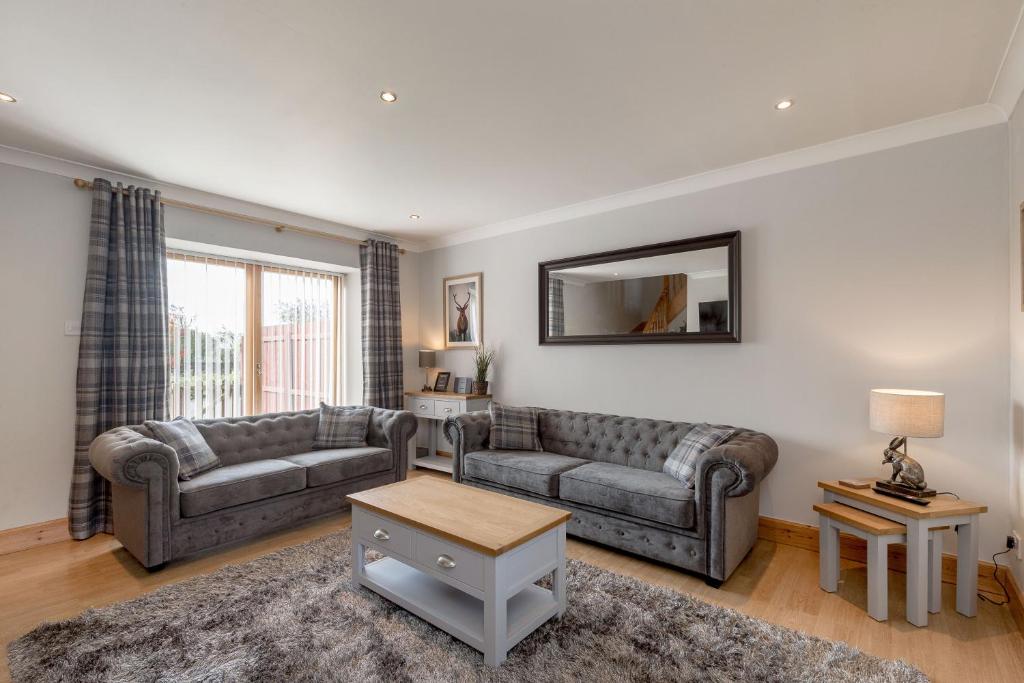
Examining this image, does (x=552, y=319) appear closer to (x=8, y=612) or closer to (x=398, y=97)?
(x=398, y=97)

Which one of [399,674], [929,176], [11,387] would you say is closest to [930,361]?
[929,176]

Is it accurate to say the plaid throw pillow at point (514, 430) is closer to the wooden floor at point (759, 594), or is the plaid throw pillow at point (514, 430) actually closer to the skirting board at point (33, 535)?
the wooden floor at point (759, 594)

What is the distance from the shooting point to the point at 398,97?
2.46 metres

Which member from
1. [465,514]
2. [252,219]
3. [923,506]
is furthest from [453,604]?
[252,219]

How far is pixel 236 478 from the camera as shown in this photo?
10.3 ft

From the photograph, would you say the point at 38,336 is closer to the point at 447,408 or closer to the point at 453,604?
the point at 447,408

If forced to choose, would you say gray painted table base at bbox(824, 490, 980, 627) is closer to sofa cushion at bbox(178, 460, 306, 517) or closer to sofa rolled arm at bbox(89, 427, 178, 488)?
sofa cushion at bbox(178, 460, 306, 517)

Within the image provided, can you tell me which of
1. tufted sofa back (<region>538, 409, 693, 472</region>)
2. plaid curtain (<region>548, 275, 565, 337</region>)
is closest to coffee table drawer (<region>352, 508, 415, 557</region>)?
tufted sofa back (<region>538, 409, 693, 472</region>)

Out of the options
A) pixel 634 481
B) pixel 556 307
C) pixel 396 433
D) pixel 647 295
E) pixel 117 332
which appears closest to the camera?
pixel 634 481

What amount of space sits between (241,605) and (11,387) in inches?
92.8

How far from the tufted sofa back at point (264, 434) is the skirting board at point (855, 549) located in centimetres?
309

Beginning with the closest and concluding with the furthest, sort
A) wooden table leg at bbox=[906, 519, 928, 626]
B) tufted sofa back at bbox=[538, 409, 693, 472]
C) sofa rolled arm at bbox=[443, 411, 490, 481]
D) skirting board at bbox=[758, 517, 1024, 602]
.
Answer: wooden table leg at bbox=[906, 519, 928, 626]
skirting board at bbox=[758, 517, 1024, 602]
tufted sofa back at bbox=[538, 409, 693, 472]
sofa rolled arm at bbox=[443, 411, 490, 481]

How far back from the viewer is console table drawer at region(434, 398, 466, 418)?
484 centimetres

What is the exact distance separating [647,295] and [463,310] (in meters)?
2.22
